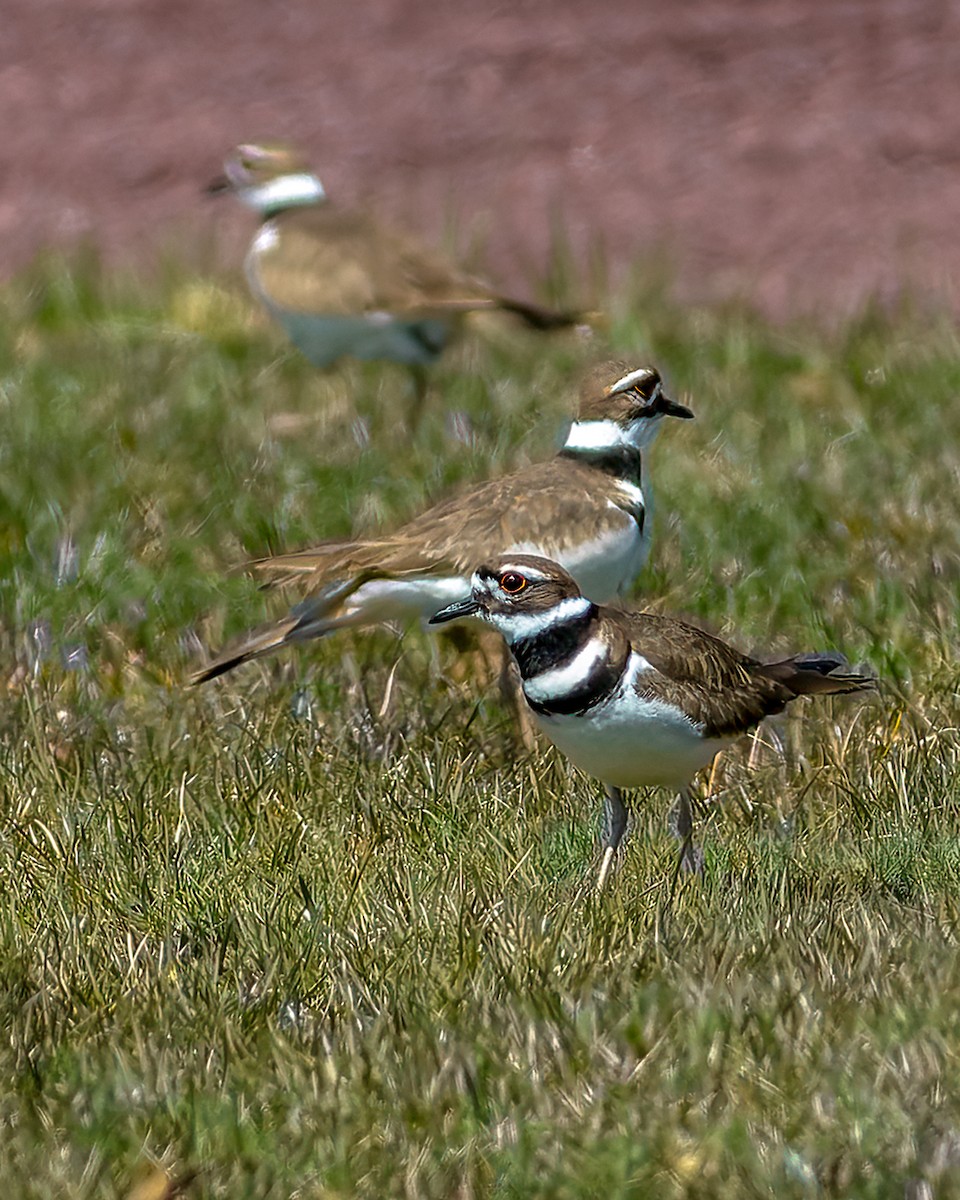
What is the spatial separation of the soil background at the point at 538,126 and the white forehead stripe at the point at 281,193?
442mm

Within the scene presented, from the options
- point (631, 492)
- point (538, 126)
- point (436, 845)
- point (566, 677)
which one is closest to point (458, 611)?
point (566, 677)

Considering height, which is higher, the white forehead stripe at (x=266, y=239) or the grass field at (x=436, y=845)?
the grass field at (x=436, y=845)

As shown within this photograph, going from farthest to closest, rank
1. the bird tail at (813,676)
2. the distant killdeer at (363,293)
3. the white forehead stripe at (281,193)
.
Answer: the white forehead stripe at (281,193), the distant killdeer at (363,293), the bird tail at (813,676)

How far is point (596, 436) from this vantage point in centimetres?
586

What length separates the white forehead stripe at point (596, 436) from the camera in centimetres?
584

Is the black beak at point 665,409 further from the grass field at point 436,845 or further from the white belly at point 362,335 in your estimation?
the white belly at point 362,335

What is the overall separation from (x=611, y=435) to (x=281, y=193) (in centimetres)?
361

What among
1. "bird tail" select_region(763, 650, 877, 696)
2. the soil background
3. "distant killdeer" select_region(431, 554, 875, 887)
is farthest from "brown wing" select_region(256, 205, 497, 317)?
"distant killdeer" select_region(431, 554, 875, 887)

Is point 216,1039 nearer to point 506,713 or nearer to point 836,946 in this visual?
point 836,946

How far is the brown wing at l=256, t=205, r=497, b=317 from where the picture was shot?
7988mm

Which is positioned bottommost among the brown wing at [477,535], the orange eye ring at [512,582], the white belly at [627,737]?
the brown wing at [477,535]

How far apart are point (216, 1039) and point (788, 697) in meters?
1.75

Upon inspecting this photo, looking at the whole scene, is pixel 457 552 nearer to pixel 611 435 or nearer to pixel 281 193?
pixel 611 435

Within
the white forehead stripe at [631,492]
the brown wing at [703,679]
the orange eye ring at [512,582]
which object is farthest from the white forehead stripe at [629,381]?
the orange eye ring at [512,582]
